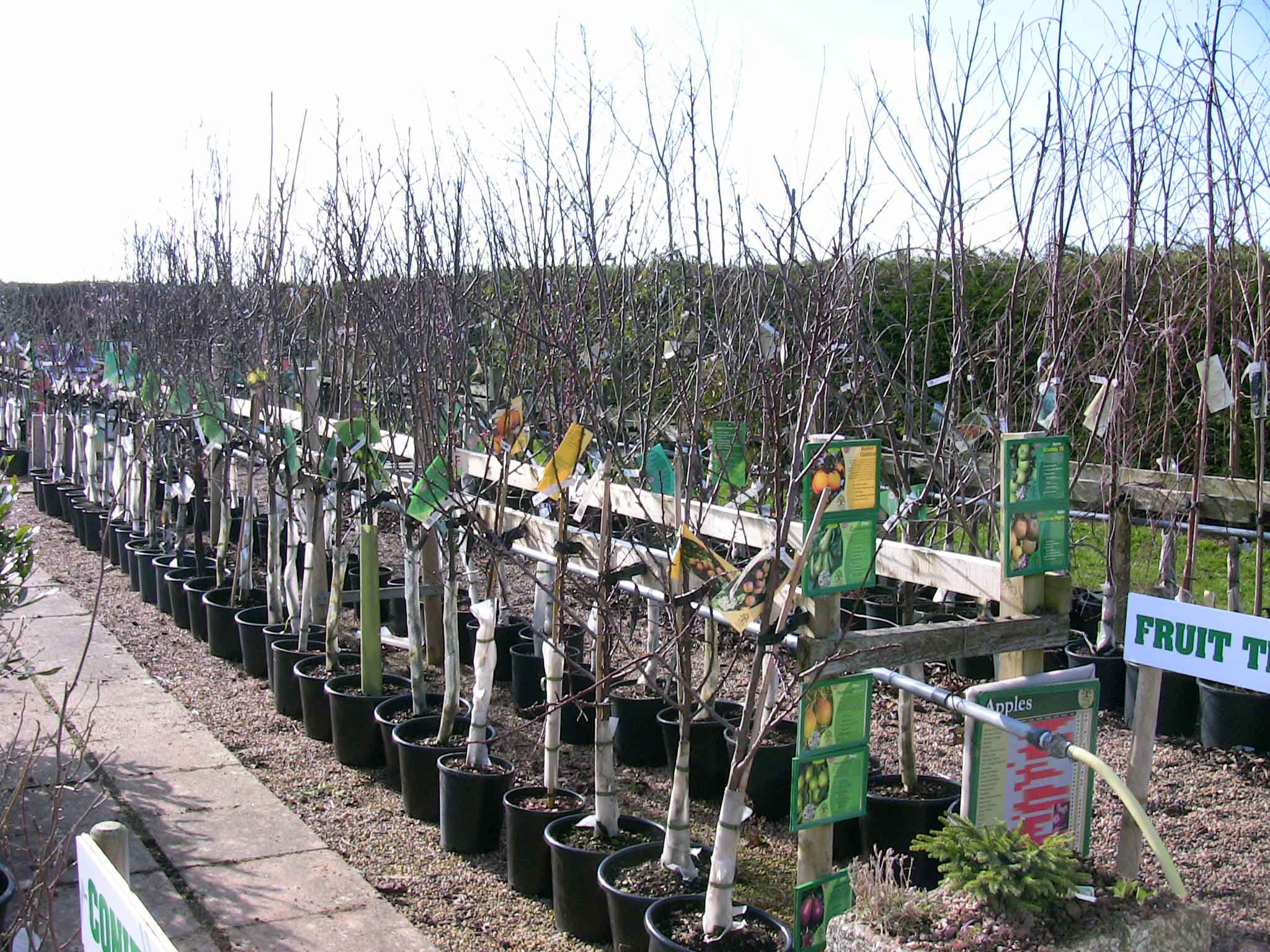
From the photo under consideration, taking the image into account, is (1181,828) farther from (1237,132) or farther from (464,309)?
(464,309)

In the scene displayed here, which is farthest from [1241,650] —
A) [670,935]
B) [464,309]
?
[464,309]

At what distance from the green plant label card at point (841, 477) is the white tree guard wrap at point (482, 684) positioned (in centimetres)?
153

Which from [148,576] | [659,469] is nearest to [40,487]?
[148,576]

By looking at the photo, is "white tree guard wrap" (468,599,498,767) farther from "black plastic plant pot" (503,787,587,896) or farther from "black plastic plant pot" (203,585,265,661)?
"black plastic plant pot" (203,585,265,661)

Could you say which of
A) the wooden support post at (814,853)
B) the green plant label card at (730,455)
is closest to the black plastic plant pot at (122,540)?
the green plant label card at (730,455)

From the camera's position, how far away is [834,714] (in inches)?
106

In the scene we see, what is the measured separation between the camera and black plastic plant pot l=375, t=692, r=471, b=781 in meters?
4.45

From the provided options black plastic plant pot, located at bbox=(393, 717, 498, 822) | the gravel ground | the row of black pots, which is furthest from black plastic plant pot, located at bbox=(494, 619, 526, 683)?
black plastic plant pot, located at bbox=(393, 717, 498, 822)

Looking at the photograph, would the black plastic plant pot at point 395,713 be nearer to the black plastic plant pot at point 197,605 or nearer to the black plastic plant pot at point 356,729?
the black plastic plant pot at point 356,729

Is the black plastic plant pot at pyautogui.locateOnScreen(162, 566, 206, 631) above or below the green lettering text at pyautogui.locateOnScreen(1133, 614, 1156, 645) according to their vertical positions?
below

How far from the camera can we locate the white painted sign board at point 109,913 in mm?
1383

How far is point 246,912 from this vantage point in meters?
3.41

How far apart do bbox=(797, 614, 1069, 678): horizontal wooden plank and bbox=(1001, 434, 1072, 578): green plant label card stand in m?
0.13

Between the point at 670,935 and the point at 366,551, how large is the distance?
250cm
